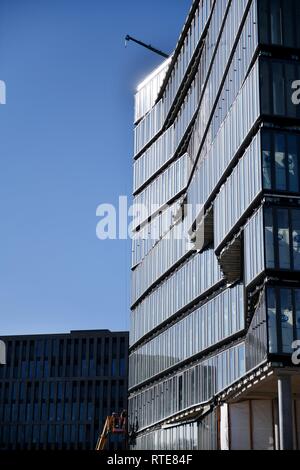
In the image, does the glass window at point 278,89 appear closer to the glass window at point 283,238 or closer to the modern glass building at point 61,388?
the glass window at point 283,238

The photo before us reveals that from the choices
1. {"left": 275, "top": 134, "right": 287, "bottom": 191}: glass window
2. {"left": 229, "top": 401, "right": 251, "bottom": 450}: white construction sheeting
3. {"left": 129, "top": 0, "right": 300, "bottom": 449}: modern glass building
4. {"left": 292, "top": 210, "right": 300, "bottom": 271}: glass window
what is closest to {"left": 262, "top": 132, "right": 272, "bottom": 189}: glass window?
{"left": 129, "top": 0, "right": 300, "bottom": 449}: modern glass building

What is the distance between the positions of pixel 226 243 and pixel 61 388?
97.3 m

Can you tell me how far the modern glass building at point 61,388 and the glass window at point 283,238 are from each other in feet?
324

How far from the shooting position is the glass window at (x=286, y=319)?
144ft

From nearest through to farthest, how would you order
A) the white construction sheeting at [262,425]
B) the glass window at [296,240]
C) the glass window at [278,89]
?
the glass window at [296,240] → the glass window at [278,89] → the white construction sheeting at [262,425]

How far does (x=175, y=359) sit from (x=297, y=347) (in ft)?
89.1

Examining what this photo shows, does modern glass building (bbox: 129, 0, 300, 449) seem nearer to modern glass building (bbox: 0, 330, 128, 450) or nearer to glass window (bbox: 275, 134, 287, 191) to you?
glass window (bbox: 275, 134, 287, 191)

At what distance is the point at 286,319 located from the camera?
1743 inches

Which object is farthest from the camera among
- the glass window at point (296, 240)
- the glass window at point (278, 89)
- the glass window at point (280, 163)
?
the glass window at point (278, 89)

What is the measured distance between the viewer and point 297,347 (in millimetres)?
43688

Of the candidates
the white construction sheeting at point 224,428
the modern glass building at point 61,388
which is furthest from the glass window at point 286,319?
the modern glass building at point 61,388

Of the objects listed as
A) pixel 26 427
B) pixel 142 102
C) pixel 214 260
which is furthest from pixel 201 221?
pixel 26 427

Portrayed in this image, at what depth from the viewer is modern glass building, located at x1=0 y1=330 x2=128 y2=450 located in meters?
140

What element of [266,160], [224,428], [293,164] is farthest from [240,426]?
[266,160]
